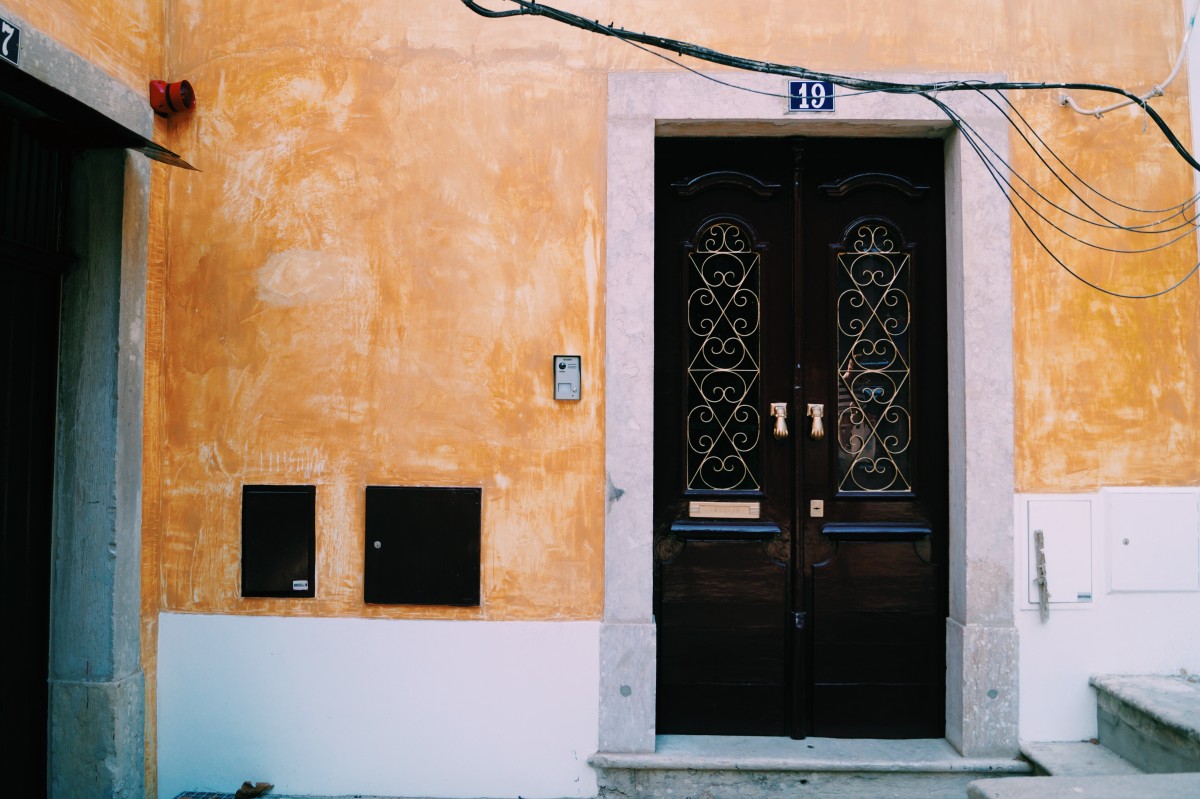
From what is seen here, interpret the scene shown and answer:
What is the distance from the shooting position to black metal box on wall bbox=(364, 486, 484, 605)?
425 cm

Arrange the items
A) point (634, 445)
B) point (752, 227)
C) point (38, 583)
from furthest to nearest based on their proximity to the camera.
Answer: point (752, 227) → point (634, 445) → point (38, 583)

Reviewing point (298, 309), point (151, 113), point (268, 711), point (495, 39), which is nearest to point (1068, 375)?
point (495, 39)

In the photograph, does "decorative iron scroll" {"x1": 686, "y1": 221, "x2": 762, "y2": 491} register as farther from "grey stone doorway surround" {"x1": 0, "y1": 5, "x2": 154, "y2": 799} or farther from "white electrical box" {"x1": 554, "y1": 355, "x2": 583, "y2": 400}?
"grey stone doorway surround" {"x1": 0, "y1": 5, "x2": 154, "y2": 799}

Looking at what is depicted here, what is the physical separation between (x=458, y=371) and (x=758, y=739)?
2.49 meters

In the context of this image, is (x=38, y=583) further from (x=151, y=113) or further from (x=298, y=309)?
(x=151, y=113)

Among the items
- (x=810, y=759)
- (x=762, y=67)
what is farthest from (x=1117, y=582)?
(x=762, y=67)

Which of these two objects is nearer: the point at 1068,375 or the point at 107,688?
the point at 107,688

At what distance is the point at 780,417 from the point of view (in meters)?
4.43

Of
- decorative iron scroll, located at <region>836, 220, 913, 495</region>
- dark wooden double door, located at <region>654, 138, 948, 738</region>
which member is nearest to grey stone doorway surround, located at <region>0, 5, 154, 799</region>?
dark wooden double door, located at <region>654, 138, 948, 738</region>

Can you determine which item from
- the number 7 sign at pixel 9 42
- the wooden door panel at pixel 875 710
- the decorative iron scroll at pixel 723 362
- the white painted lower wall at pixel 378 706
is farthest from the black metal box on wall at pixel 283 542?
the wooden door panel at pixel 875 710

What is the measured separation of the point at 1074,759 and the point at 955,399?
5.94 feet

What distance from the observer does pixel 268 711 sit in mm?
4273

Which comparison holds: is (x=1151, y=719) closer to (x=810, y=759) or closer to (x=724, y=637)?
(x=810, y=759)

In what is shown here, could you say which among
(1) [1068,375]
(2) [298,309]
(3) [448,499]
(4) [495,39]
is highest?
(4) [495,39]
